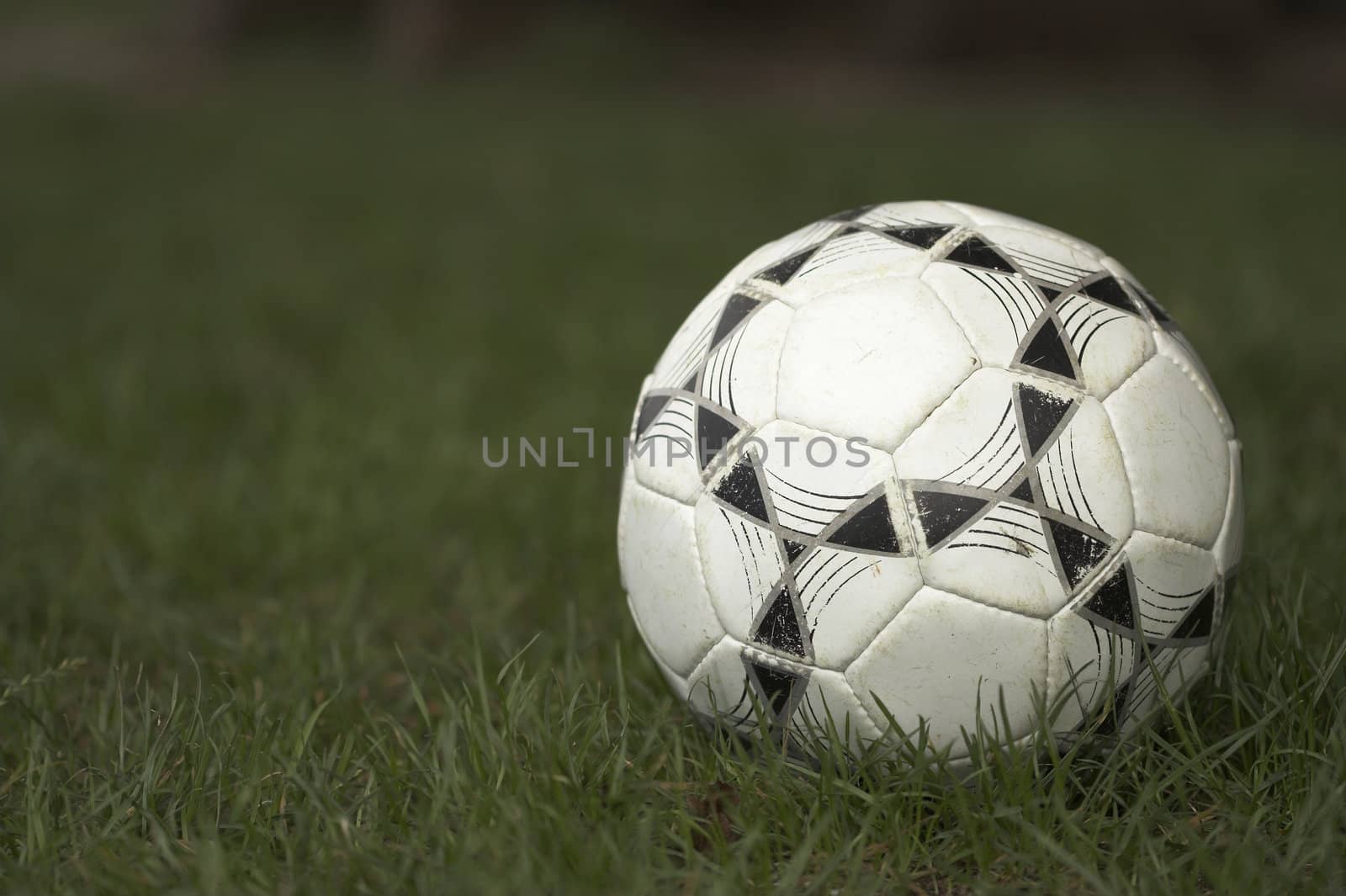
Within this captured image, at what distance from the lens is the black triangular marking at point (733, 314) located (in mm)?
1956

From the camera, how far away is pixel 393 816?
1.82m

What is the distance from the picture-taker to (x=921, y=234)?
1.98 m

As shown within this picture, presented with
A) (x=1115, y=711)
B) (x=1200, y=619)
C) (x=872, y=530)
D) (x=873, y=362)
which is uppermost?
(x=873, y=362)

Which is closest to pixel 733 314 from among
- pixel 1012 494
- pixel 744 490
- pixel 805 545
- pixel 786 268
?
pixel 786 268

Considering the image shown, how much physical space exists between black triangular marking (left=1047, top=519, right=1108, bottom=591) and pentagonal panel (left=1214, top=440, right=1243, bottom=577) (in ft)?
0.93

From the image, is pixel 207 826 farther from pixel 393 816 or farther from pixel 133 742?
pixel 133 742

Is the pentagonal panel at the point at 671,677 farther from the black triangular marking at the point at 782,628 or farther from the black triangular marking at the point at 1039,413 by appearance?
the black triangular marking at the point at 1039,413

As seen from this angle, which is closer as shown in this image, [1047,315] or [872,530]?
[872,530]

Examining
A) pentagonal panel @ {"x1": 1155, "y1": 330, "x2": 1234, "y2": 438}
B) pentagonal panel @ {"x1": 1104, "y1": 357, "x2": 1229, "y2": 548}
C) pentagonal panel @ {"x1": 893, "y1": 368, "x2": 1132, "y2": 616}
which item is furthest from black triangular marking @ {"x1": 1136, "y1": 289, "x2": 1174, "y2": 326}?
pentagonal panel @ {"x1": 893, "y1": 368, "x2": 1132, "y2": 616}

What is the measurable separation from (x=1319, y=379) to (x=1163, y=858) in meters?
2.57

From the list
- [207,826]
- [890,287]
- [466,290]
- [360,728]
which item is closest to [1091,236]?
[466,290]

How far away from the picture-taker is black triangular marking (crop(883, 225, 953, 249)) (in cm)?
195

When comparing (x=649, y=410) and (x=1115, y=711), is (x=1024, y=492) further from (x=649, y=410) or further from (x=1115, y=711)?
(x=649, y=410)

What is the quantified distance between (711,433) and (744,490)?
126 millimetres
